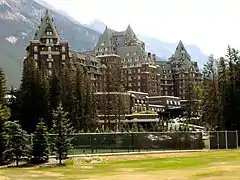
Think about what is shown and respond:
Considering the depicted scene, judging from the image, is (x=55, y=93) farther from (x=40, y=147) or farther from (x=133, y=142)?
(x=40, y=147)

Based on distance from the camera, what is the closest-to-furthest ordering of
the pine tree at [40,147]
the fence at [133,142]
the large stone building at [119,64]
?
the pine tree at [40,147] < the fence at [133,142] < the large stone building at [119,64]

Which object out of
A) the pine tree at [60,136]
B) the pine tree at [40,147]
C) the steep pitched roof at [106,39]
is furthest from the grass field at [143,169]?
the steep pitched roof at [106,39]

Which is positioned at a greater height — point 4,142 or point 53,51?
point 53,51

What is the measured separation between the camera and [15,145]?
4941 cm

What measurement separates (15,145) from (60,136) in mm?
5138

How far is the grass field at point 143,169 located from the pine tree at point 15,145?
4264mm

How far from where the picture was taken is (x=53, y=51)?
438ft

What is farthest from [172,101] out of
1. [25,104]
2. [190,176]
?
[190,176]

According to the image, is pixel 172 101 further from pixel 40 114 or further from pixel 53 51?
pixel 40 114

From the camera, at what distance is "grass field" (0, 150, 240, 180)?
30438 mm

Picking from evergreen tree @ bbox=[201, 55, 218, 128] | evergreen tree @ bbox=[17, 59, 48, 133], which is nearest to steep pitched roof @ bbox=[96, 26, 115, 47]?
evergreen tree @ bbox=[201, 55, 218, 128]

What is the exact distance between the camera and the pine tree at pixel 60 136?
47.9m

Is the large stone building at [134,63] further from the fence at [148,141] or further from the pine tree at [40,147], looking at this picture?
the pine tree at [40,147]

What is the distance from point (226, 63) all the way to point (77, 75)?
31271 millimetres
